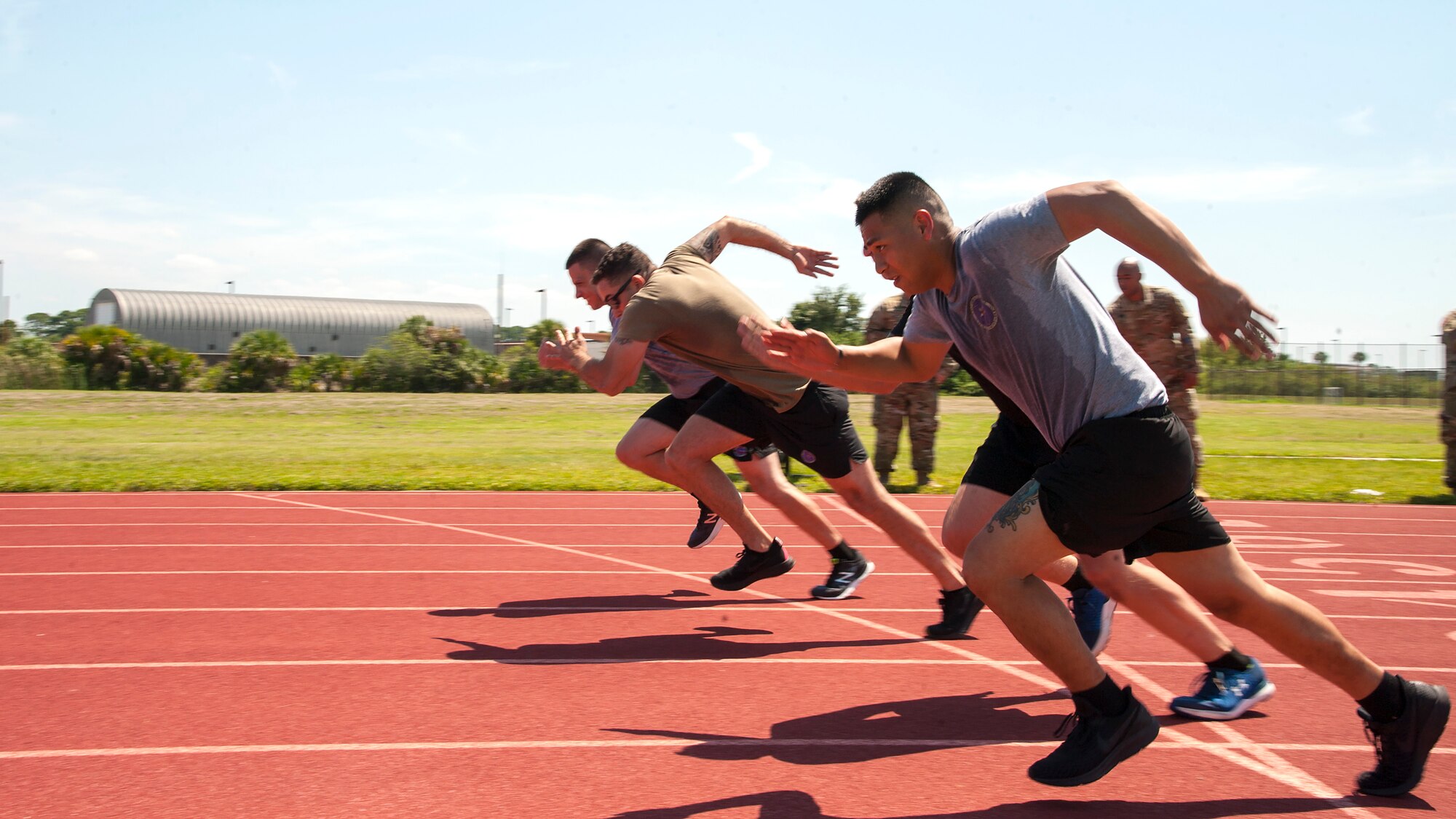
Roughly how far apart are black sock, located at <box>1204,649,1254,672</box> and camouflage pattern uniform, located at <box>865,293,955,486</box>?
7.47 meters

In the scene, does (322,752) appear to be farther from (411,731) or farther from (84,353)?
(84,353)

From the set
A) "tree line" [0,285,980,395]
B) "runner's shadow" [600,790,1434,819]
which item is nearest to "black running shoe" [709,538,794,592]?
"runner's shadow" [600,790,1434,819]

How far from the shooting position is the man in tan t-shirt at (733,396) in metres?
5.31

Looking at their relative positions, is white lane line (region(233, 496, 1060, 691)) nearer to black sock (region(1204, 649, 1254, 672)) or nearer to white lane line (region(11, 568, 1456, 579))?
white lane line (region(11, 568, 1456, 579))

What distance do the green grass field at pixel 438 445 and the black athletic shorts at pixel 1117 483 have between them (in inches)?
359

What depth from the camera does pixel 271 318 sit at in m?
62.1

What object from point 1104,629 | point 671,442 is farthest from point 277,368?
point 1104,629

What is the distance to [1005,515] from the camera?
333 cm

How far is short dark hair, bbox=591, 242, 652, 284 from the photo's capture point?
5977 mm

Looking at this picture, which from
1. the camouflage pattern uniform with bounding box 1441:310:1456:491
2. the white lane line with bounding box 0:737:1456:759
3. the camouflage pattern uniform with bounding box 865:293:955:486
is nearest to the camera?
the white lane line with bounding box 0:737:1456:759

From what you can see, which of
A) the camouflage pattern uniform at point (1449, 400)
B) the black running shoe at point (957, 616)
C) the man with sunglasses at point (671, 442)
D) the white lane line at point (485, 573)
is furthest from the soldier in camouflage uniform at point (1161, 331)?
the black running shoe at point (957, 616)

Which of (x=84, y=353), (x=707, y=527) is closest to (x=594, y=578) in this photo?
(x=707, y=527)

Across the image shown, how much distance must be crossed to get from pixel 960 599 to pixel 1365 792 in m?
2.07

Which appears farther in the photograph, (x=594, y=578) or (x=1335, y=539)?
(x=1335, y=539)
